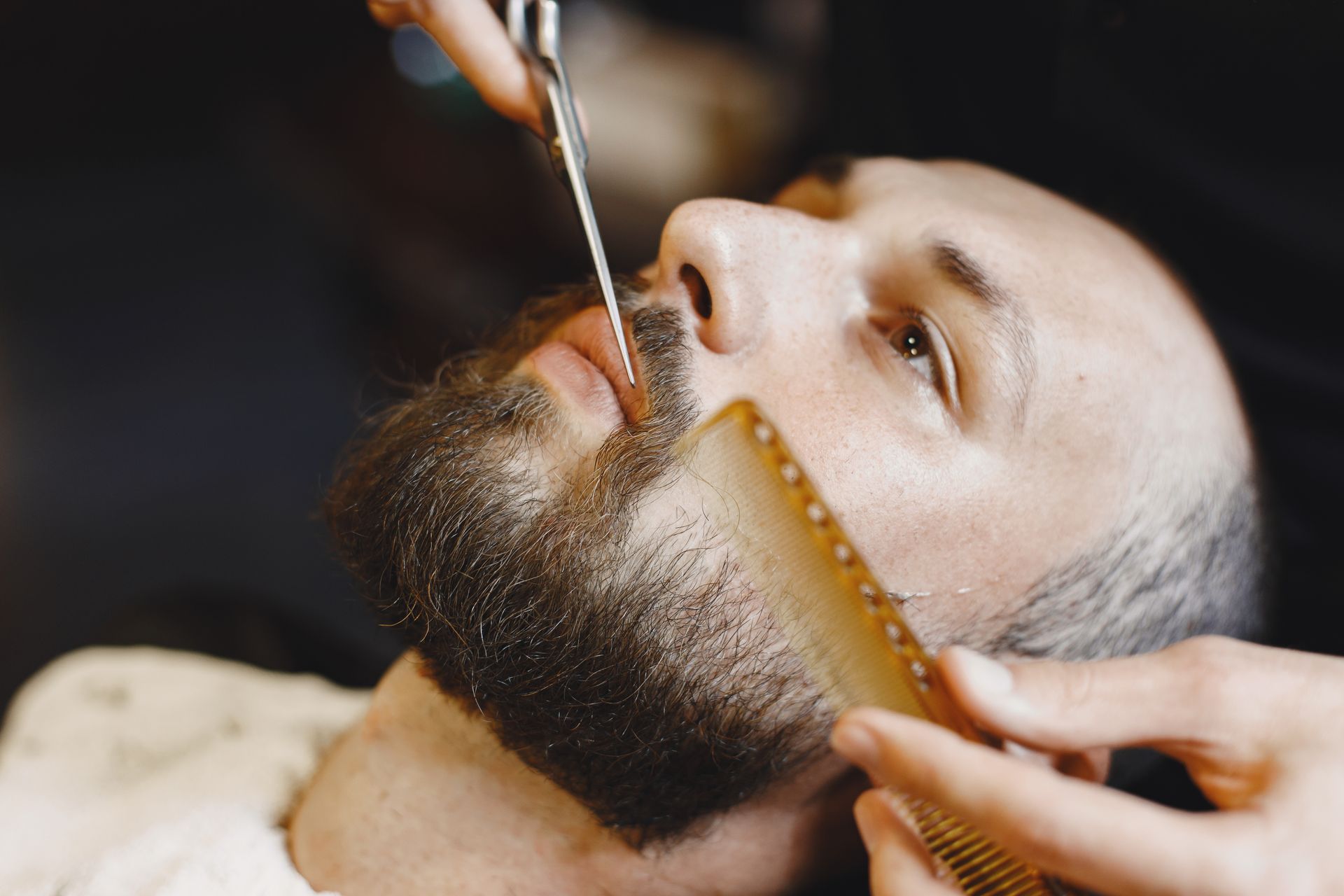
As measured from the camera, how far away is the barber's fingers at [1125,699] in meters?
0.69

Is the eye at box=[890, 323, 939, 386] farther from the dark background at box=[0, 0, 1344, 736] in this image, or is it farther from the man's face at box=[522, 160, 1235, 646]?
the dark background at box=[0, 0, 1344, 736]

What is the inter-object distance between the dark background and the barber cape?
0.13 metres

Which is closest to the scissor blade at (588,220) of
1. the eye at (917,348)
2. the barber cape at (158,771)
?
the eye at (917,348)

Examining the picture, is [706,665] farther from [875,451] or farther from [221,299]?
[221,299]

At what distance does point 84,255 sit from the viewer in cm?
285

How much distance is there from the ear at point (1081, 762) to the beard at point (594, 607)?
0.69 feet

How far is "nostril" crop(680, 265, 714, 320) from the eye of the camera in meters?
1.00

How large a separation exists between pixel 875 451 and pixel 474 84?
71 centimetres

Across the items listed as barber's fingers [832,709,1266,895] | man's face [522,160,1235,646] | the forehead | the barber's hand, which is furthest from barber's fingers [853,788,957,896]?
the forehead

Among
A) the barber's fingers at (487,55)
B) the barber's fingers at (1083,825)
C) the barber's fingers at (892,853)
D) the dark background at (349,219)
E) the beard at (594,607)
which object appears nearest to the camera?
the barber's fingers at (1083,825)

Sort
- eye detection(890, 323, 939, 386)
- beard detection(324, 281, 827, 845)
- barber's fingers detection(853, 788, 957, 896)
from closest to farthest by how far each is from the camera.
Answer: barber's fingers detection(853, 788, 957, 896), beard detection(324, 281, 827, 845), eye detection(890, 323, 939, 386)

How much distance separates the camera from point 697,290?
1.02 metres

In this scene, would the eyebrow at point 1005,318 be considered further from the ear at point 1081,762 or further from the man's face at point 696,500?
the ear at point 1081,762

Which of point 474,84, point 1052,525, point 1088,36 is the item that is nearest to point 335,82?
point 474,84
